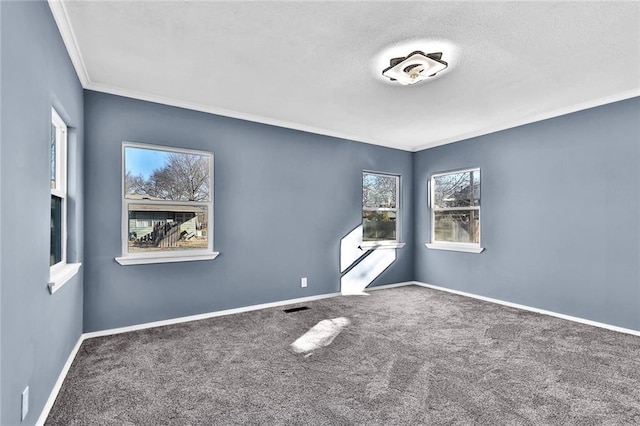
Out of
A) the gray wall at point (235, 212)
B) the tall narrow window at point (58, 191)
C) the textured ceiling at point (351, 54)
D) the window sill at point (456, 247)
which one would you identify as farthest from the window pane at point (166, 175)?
the window sill at point (456, 247)

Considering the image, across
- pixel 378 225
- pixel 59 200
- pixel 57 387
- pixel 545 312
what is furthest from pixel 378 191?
pixel 57 387

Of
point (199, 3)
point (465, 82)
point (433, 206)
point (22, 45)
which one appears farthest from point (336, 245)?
point (22, 45)

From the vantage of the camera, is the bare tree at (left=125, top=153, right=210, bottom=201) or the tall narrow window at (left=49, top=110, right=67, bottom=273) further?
the bare tree at (left=125, top=153, right=210, bottom=201)

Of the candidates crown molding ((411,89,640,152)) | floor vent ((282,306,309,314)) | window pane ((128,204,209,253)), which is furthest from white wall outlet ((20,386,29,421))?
crown molding ((411,89,640,152))

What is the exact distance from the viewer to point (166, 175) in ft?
12.3

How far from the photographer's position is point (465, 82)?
321 cm

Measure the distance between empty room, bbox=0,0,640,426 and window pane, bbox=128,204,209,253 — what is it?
23 millimetres

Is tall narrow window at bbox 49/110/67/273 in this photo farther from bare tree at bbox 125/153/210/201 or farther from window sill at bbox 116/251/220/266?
bare tree at bbox 125/153/210/201

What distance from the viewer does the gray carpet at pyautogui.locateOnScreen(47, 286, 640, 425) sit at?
1998 mm

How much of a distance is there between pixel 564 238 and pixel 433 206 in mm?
2040

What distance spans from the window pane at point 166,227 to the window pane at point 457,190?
3.81 m

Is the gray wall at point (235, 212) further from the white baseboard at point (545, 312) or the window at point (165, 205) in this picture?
the white baseboard at point (545, 312)

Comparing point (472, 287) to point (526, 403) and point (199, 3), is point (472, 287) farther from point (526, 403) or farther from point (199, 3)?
point (199, 3)

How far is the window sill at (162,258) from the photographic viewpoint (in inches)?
134
